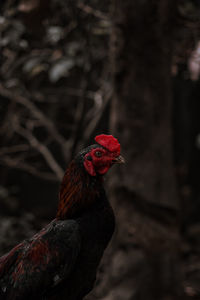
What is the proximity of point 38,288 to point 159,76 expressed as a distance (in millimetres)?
1876

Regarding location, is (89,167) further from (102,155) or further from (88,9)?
(88,9)

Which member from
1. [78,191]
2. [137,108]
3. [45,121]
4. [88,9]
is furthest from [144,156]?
[78,191]

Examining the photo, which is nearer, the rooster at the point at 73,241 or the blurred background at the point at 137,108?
the rooster at the point at 73,241

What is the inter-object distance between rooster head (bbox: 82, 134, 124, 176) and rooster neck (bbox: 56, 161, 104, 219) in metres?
0.05

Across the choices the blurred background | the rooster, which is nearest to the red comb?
the rooster

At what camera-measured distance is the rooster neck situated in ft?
5.44

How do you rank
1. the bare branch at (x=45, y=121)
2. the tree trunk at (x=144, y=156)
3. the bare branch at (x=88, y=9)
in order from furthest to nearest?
the bare branch at (x=45, y=121) < the bare branch at (x=88, y=9) < the tree trunk at (x=144, y=156)

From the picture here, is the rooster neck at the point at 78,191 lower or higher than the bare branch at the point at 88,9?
lower

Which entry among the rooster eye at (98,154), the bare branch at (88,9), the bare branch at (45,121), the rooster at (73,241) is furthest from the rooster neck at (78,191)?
the bare branch at (88,9)

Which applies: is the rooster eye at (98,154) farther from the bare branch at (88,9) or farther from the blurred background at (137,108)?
the bare branch at (88,9)

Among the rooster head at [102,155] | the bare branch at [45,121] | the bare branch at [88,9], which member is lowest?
the bare branch at [45,121]

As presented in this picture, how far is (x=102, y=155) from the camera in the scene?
161 cm

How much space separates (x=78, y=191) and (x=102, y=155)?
0.18 meters

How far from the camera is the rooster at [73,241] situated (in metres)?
1.60
